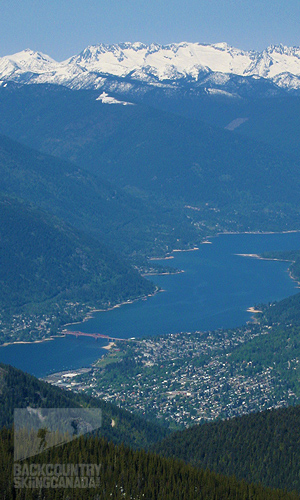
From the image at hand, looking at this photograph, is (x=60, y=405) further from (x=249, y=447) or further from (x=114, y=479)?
(x=114, y=479)

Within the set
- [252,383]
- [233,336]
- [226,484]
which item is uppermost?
[233,336]

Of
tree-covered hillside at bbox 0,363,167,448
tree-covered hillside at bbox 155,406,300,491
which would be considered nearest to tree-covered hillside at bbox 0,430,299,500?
tree-covered hillside at bbox 155,406,300,491

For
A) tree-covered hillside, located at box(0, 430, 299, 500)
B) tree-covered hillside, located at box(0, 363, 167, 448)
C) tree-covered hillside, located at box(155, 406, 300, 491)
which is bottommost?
tree-covered hillside, located at box(0, 430, 299, 500)

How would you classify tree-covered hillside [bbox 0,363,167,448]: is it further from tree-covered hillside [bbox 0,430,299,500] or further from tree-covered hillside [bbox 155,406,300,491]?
tree-covered hillside [bbox 0,430,299,500]

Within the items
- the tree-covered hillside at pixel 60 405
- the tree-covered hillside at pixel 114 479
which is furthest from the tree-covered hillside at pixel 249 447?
the tree-covered hillside at pixel 114 479

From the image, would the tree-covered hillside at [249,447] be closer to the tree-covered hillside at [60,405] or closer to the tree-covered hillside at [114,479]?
the tree-covered hillside at [60,405]

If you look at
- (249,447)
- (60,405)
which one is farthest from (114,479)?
(60,405)

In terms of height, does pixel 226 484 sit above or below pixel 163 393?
below

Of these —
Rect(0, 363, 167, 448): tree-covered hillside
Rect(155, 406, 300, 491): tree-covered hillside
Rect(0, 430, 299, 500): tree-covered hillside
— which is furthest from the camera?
Rect(0, 363, 167, 448): tree-covered hillside

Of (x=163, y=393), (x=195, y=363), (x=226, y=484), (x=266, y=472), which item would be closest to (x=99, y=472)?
(x=226, y=484)

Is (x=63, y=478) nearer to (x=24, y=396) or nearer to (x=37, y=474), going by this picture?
(x=37, y=474)

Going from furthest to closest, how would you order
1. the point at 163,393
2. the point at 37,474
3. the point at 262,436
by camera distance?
the point at 163,393 < the point at 262,436 < the point at 37,474
